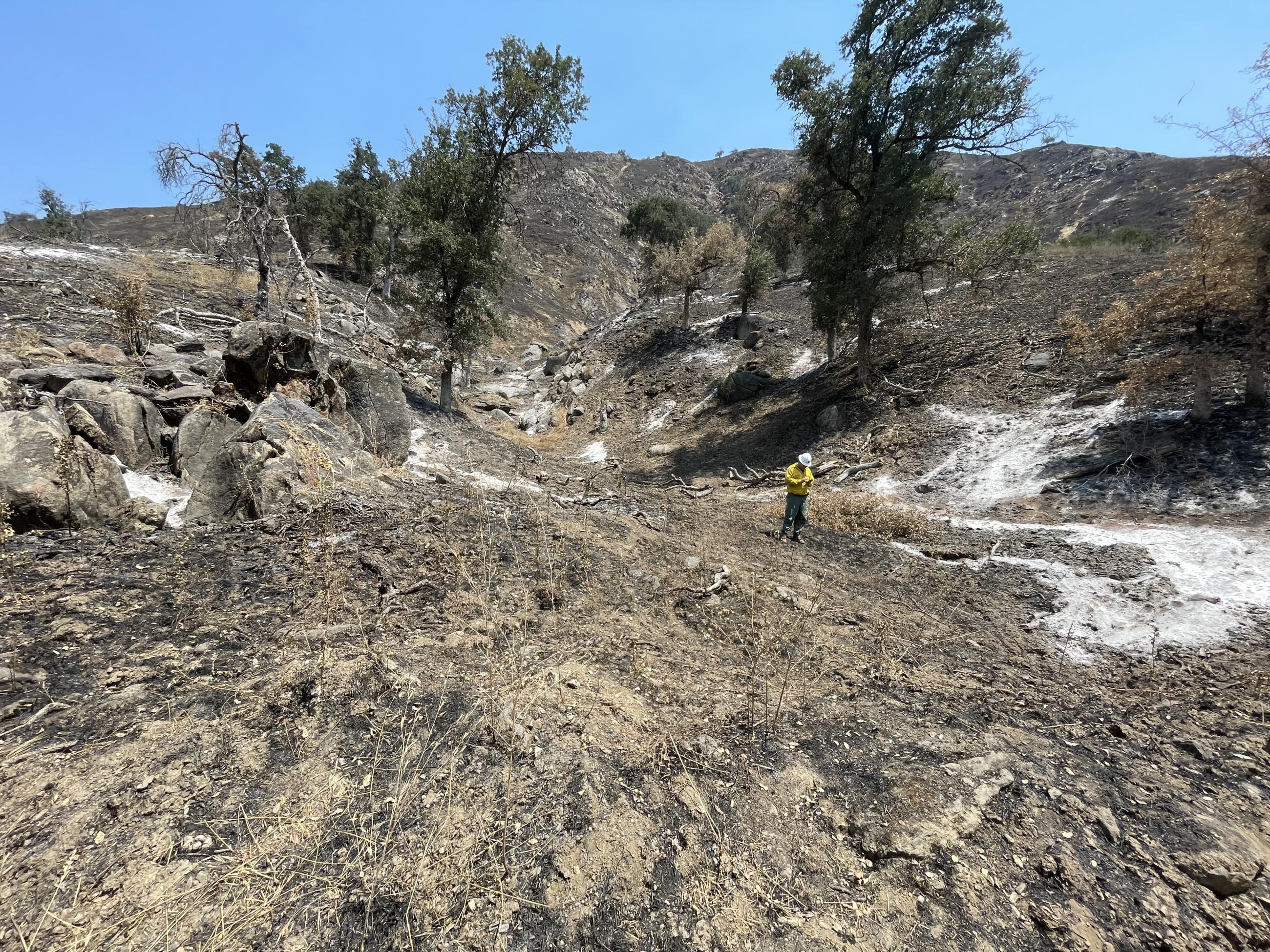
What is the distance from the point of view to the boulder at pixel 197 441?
721 centimetres

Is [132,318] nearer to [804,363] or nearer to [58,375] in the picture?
[58,375]

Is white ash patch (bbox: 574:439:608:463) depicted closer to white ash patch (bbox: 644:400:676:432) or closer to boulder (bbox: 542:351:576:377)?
white ash patch (bbox: 644:400:676:432)

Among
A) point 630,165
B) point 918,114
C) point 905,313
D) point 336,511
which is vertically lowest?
point 336,511

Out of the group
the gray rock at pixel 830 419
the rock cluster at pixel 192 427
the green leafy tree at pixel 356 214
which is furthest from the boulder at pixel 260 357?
the green leafy tree at pixel 356 214

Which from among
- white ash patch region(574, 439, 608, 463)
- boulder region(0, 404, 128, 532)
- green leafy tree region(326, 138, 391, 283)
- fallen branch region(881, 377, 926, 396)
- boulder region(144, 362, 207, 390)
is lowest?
white ash patch region(574, 439, 608, 463)

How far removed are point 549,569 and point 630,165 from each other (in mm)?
118442

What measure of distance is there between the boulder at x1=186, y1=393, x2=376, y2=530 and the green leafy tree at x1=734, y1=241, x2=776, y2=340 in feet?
62.6

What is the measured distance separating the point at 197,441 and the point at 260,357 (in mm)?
2240

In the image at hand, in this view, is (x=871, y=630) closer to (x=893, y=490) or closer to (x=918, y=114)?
(x=893, y=490)

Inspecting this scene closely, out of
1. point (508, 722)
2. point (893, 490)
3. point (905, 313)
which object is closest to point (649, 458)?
point (893, 490)

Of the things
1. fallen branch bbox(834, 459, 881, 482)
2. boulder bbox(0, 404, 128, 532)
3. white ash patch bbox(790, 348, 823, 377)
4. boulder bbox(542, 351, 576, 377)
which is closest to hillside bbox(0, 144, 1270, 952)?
boulder bbox(0, 404, 128, 532)

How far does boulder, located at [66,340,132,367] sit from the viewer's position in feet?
31.3

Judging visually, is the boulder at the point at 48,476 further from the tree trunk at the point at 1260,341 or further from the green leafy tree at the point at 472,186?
the tree trunk at the point at 1260,341

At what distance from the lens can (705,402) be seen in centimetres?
1956
